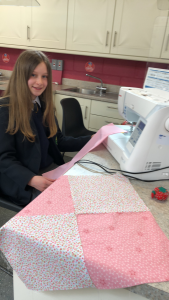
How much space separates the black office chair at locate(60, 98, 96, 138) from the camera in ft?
7.48

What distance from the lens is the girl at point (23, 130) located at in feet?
3.48

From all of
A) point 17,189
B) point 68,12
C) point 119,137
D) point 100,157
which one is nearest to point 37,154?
point 17,189

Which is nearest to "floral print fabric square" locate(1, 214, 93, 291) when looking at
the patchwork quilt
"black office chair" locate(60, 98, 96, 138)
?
the patchwork quilt

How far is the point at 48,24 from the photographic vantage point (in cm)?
295

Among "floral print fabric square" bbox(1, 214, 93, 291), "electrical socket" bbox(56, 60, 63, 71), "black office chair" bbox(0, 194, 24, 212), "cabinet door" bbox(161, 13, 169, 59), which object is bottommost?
"black office chair" bbox(0, 194, 24, 212)

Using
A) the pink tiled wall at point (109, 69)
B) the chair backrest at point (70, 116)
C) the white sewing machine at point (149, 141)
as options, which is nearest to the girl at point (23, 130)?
the white sewing machine at point (149, 141)

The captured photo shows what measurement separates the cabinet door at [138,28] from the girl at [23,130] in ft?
5.84

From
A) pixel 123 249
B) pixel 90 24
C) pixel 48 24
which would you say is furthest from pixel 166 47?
pixel 123 249

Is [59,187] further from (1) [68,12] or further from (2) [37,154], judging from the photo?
(1) [68,12]

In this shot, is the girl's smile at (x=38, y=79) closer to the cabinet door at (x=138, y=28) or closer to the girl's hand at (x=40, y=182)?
the girl's hand at (x=40, y=182)

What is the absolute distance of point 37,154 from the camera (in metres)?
1.20

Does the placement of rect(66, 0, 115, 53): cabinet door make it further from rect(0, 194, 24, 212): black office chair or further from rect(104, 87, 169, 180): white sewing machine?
rect(0, 194, 24, 212): black office chair

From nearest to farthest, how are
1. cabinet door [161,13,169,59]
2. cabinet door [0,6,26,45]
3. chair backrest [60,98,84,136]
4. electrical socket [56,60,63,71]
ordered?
chair backrest [60,98,84,136]
cabinet door [161,13,169,59]
cabinet door [0,6,26,45]
electrical socket [56,60,63,71]

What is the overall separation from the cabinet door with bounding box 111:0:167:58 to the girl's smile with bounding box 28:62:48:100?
1.82 meters
